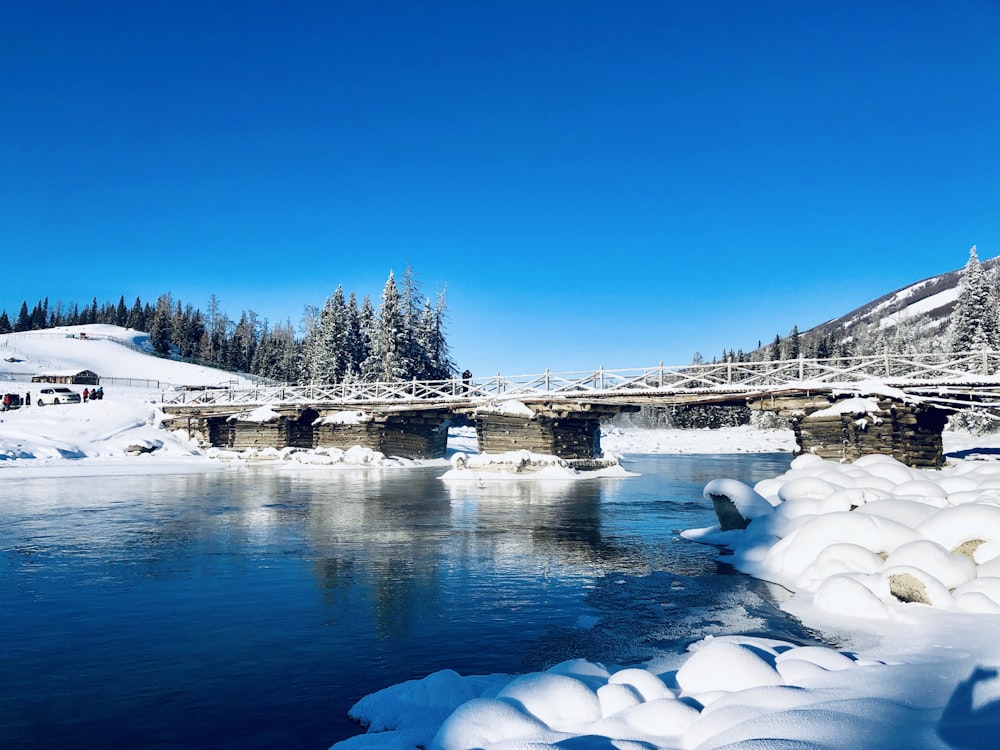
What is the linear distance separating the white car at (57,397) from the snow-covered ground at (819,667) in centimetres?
5162

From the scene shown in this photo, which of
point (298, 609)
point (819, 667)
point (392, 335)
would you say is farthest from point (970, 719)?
point (392, 335)

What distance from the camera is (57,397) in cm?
4931

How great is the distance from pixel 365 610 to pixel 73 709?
11.8ft

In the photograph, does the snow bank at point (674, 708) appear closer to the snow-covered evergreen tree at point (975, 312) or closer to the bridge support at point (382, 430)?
the bridge support at point (382, 430)

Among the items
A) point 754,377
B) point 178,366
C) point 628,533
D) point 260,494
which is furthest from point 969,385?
point 178,366

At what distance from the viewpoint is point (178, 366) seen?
94.1m

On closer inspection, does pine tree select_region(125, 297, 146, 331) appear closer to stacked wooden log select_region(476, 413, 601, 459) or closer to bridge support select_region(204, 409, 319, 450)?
bridge support select_region(204, 409, 319, 450)

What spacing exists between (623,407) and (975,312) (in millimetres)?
36009

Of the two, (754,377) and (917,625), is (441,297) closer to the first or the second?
(754,377)

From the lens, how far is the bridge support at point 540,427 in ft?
106

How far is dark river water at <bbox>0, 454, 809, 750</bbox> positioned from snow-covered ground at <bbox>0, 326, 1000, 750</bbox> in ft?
2.42

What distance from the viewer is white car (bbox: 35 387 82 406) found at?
49000mm

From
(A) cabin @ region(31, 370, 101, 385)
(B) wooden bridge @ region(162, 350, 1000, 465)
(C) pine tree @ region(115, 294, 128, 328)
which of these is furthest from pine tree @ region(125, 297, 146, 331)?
(B) wooden bridge @ region(162, 350, 1000, 465)

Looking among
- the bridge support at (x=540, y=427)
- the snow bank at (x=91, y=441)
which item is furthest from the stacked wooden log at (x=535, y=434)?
the snow bank at (x=91, y=441)
